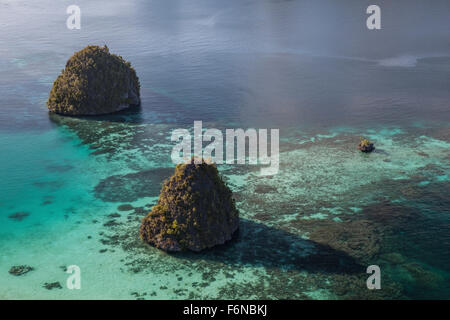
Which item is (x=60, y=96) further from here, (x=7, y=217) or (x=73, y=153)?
(x=7, y=217)

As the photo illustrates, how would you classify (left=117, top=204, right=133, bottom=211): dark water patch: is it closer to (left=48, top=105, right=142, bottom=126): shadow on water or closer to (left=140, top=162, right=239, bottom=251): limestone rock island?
(left=140, top=162, right=239, bottom=251): limestone rock island

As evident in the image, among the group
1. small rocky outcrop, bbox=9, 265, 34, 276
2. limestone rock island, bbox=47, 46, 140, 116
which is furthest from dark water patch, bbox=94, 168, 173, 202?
limestone rock island, bbox=47, 46, 140, 116

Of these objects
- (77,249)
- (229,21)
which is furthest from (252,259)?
(229,21)

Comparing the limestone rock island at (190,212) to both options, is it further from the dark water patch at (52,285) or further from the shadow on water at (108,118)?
the shadow on water at (108,118)

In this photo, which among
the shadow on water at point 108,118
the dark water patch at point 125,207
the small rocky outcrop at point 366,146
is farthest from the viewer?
the shadow on water at point 108,118

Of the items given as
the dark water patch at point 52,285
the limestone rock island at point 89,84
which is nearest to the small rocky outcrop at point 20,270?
the dark water patch at point 52,285

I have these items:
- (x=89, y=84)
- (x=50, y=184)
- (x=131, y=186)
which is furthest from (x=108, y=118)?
(x=131, y=186)
